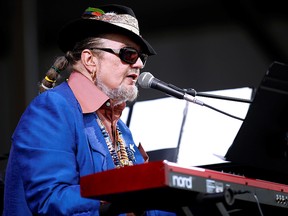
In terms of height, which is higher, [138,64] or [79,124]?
[138,64]

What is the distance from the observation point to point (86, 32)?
Result: 317 centimetres

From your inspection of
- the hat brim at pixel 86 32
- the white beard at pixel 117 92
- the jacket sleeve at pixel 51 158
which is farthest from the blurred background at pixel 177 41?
the jacket sleeve at pixel 51 158

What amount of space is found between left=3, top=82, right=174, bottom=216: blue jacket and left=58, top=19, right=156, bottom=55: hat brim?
35cm

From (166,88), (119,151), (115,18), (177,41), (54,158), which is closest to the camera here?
(54,158)

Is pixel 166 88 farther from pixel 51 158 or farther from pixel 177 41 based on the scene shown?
pixel 177 41

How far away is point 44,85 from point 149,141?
139cm

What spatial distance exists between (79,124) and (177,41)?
269cm

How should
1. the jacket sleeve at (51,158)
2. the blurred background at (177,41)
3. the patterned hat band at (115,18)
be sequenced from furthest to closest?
the blurred background at (177,41) → the patterned hat band at (115,18) → the jacket sleeve at (51,158)

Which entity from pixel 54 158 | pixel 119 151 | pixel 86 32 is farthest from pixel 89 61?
pixel 54 158

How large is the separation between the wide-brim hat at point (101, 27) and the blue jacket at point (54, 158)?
0.36 meters

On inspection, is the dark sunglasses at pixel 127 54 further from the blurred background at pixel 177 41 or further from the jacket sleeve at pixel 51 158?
the blurred background at pixel 177 41

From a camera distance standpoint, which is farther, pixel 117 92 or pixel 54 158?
pixel 117 92

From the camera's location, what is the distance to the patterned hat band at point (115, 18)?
3.19m

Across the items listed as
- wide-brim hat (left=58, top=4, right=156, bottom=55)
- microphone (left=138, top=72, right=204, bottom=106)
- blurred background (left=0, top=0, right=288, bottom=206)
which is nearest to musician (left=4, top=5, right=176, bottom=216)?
wide-brim hat (left=58, top=4, right=156, bottom=55)
